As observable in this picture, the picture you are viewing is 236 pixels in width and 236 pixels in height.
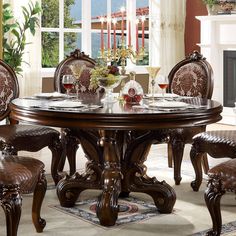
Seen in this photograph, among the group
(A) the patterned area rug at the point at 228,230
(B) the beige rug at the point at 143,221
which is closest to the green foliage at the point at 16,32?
(B) the beige rug at the point at 143,221

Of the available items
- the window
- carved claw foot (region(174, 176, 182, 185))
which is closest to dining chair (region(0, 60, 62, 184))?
carved claw foot (region(174, 176, 182, 185))

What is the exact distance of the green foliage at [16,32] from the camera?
235 inches

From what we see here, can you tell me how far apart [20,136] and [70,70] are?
3.32 feet

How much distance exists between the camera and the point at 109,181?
10.9 ft

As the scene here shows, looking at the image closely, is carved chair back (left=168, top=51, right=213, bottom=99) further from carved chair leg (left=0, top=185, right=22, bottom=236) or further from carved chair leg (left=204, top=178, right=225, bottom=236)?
carved chair leg (left=0, top=185, right=22, bottom=236)

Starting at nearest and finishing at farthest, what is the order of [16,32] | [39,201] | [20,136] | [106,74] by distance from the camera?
1. [39,201]
2. [106,74]
3. [20,136]
4. [16,32]

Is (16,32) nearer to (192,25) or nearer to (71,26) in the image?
(71,26)

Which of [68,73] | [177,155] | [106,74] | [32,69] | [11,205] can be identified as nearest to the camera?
[11,205]

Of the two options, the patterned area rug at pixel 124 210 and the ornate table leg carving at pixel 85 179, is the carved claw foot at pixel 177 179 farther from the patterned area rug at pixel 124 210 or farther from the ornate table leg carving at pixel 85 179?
the ornate table leg carving at pixel 85 179

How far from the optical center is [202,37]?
301 inches

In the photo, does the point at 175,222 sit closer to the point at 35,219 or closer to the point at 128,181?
the point at 128,181

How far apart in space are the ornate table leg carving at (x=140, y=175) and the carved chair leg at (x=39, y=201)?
0.66m

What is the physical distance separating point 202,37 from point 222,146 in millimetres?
4280

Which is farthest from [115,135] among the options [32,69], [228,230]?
[32,69]
